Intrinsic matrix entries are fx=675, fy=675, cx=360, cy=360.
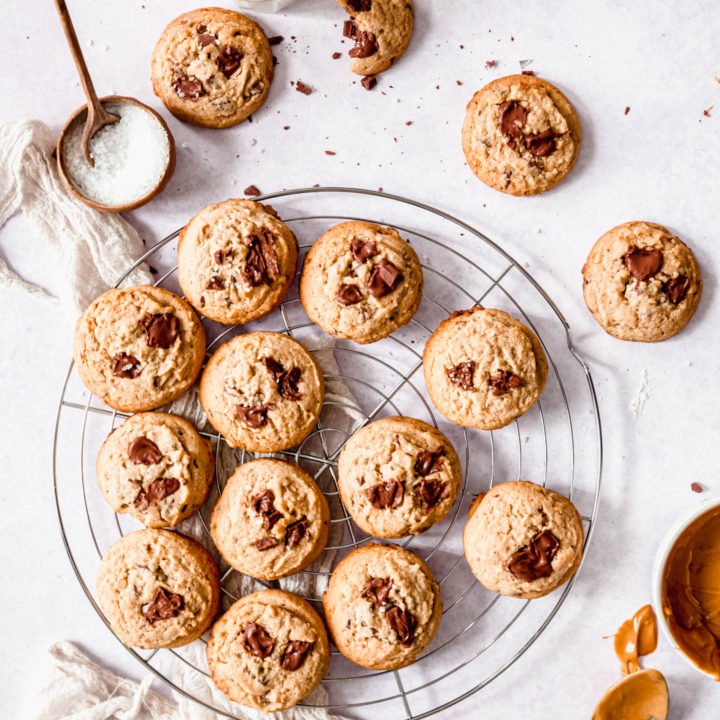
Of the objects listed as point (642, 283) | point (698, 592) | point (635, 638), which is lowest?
point (635, 638)

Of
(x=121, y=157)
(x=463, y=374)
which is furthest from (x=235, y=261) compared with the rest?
(x=463, y=374)

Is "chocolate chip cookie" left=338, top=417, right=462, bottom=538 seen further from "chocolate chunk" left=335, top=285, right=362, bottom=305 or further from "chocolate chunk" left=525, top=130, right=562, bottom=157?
"chocolate chunk" left=525, top=130, right=562, bottom=157

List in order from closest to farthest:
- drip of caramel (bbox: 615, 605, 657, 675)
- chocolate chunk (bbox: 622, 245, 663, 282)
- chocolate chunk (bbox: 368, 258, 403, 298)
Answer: chocolate chunk (bbox: 368, 258, 403, 298) → chocolate chunk (bbox: 622, 245, 663, 282) → drip of caramel (bbox: 615, 605, 657, 675)

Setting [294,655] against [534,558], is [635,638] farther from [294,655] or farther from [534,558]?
[294,655]

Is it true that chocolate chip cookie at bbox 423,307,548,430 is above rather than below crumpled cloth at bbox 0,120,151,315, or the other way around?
below

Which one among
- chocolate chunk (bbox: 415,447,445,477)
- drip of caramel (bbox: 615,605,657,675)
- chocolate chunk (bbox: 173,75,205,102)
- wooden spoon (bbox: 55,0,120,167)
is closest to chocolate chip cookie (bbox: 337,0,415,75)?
chocolate chunk (bbox: 173,75,205,102)

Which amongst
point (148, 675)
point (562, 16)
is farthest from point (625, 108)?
point (148, 675)
